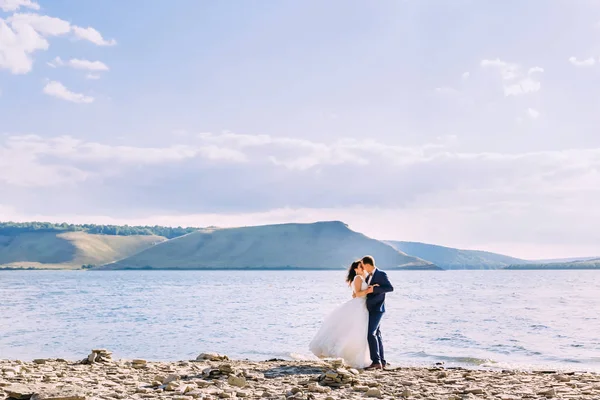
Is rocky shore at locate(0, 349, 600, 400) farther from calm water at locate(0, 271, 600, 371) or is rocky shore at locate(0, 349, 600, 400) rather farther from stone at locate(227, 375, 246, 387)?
calm water at locate(0, 271, 600, 371)

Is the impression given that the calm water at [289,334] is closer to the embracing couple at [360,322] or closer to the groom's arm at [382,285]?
the embracing couple at [360,322]

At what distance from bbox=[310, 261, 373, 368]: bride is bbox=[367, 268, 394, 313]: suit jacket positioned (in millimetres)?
127

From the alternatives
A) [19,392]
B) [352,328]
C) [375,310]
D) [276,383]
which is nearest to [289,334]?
[352,328]

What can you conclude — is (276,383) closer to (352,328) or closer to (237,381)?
(237,381)

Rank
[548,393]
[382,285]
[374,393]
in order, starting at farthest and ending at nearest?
[382,285]
[374,393]
[548,393]

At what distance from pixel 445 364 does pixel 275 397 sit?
421 inches

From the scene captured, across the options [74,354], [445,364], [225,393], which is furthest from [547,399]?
[74,354]

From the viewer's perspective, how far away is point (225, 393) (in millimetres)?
10617

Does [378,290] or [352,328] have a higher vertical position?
[378,290]

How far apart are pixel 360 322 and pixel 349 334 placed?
368 mm

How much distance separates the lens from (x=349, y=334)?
47.1 ft

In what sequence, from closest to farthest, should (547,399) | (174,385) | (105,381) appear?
(547,399) < (174,385) < (105,381)

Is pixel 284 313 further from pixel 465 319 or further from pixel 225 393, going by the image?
pixel 225 393

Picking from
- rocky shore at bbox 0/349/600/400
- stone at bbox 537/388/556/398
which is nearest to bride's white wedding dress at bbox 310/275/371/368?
rocky shore at bbox 0/349/600/400
